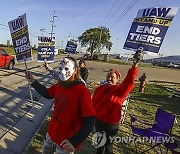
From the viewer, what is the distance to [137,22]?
449cm

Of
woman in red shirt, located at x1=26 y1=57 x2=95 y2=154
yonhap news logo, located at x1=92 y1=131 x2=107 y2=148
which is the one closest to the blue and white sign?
yonhap news logo, located at x1=92 y1=131 x2=107 y2=148

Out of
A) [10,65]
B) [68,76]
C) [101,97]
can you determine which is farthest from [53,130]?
[10,65]

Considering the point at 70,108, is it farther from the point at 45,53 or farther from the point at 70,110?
the point at 45,53

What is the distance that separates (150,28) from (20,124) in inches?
151

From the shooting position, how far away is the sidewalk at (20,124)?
4.86 meters

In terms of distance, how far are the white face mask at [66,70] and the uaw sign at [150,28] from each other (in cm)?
196

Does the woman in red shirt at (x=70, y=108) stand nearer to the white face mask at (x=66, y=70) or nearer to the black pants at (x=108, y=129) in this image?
the white face mask at (x=66, y=70)

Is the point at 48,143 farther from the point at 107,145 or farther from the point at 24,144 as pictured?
the point at 24,144

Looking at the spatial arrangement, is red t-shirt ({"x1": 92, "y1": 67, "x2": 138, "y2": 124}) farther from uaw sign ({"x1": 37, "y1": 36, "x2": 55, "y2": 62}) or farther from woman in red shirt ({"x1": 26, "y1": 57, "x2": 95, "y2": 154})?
uaw sign ({"x1": 37, "y1": 36, "x2": 55, "y2": 62})

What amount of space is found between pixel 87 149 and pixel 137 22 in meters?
2.66

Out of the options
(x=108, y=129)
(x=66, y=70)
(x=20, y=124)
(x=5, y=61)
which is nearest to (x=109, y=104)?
(x=108, y=129)

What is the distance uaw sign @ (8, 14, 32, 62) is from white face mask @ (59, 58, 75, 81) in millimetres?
3858

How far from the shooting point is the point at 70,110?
2.65m

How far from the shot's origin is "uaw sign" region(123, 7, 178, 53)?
417 centimetres
